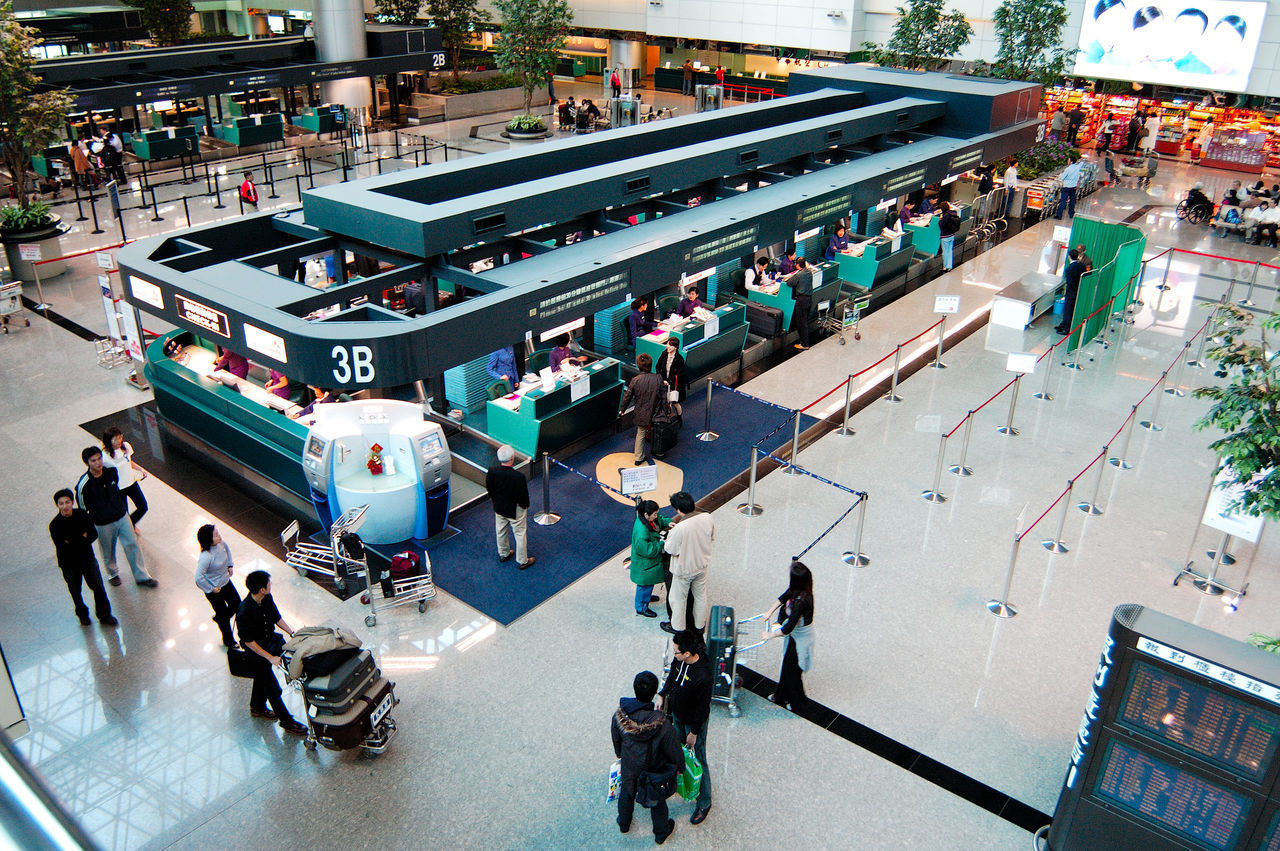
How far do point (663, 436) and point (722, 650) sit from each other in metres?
4.72

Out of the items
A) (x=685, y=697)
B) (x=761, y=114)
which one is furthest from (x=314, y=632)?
(x=761, y=114)

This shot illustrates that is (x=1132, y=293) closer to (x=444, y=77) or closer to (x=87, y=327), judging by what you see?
(x=87, y=327)

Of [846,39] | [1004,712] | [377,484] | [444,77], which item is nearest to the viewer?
[1004,712]

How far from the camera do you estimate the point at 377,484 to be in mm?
10469

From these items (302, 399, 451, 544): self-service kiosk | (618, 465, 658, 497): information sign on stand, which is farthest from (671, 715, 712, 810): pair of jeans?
(302, 399, 451, 544): self-service kiosk

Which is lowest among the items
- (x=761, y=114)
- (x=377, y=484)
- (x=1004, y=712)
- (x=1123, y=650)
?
(x=1004, y=712)

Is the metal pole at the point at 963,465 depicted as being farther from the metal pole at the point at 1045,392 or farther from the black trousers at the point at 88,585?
the black trousers at the point at 88,585

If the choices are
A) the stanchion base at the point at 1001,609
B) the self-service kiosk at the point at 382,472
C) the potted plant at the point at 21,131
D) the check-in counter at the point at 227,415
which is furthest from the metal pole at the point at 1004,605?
the potted plant at the point at 21,131

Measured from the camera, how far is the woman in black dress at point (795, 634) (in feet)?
25.9

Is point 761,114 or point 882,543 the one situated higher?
point 761,114

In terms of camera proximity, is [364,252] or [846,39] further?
[846,39]

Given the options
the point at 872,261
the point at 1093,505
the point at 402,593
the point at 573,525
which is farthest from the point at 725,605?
the point at 872,261

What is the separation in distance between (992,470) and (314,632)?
8594mm

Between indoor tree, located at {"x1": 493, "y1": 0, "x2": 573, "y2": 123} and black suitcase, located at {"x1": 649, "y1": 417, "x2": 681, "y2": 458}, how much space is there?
2073cm
